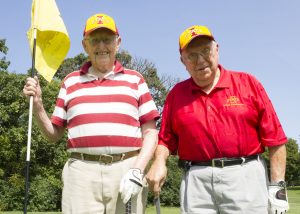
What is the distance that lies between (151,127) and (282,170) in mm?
1316

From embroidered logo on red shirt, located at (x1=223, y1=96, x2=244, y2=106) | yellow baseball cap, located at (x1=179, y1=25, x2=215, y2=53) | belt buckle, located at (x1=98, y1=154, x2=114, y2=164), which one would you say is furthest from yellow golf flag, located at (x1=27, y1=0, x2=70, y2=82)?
embroidered logo on red shirt, located at (x1=223, y1=96, x2=244, y2=106)

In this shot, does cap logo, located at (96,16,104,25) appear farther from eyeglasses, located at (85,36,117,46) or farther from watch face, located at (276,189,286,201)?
watch face, located at (276,189,286,201)

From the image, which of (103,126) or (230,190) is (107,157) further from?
(230,190)

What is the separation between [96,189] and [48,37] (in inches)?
82.1

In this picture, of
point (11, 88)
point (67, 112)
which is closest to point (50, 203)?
point (11, 88)

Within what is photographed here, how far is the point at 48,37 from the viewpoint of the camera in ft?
18.3

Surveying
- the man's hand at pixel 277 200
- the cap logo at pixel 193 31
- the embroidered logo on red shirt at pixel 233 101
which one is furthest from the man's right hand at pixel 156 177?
the cap logo at pixel 193 31

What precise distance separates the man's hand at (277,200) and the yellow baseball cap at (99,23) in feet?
7.04

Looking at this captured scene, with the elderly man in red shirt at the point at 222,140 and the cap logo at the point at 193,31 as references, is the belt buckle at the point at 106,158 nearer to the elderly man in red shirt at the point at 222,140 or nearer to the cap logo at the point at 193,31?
the elderly man in red shirt at the point at 222,140

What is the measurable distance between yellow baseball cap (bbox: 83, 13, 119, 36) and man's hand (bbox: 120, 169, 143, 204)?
4.72 feet

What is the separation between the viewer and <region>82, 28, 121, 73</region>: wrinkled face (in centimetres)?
467

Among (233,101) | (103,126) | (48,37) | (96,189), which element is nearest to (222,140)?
(233,101)

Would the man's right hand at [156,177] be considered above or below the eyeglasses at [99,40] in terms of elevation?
below

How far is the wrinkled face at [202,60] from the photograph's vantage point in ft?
14.4
